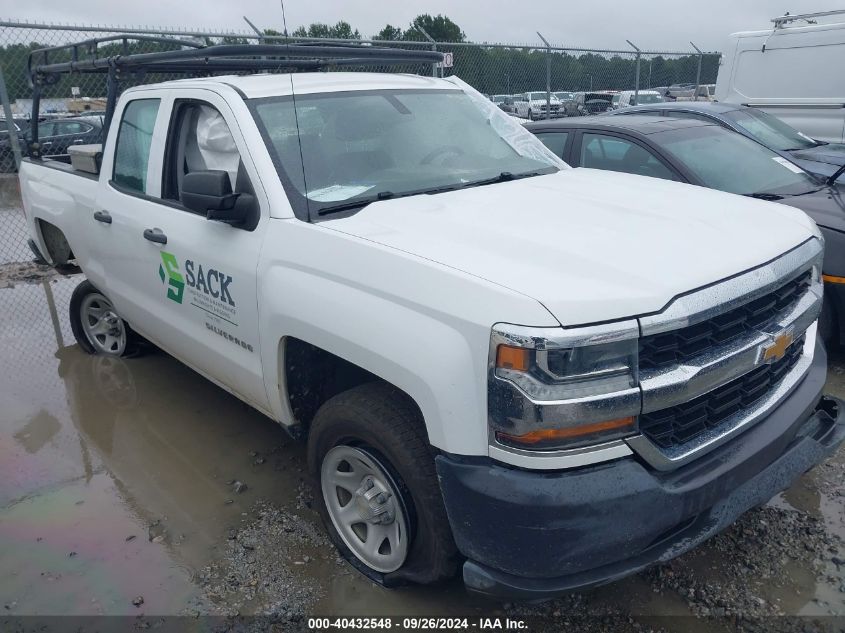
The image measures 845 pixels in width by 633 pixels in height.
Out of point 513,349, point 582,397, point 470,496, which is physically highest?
point 513,349

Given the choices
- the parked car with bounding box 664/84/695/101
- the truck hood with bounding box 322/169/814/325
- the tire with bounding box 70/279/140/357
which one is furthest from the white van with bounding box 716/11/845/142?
the parked car with bounding box 664/84/695/101

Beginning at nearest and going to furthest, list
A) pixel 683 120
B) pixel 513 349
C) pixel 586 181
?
pixel 513 349
pixel 586 181
pixel 683 120

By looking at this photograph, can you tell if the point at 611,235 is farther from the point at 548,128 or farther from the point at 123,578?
the point at 548,128

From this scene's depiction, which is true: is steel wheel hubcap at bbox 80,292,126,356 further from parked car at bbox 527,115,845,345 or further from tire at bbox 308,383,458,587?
parked car at bbox 527,115,845,345

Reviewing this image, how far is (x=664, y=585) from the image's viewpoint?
279 cm

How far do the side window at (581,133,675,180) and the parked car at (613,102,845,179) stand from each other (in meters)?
1.44

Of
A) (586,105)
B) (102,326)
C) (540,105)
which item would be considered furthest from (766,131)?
(540,105)

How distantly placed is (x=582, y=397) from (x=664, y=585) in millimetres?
1207

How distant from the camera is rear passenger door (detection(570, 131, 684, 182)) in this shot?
5.29 metres

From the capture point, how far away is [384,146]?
338cm

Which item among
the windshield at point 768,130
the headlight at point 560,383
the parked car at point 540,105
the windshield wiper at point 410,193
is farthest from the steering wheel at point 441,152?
the parked car at point 540,105

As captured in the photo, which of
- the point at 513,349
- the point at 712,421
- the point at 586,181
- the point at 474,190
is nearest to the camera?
the point at 513,349

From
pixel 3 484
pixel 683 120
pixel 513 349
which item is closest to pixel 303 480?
pixel 3 484

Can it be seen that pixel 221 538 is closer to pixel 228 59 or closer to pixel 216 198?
pixel 216 198
